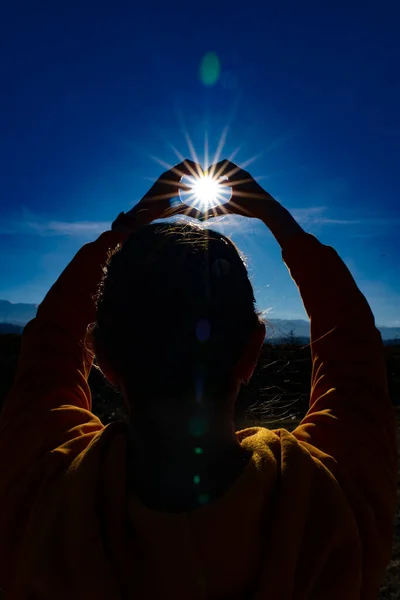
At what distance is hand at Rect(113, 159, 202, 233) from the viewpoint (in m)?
2.03

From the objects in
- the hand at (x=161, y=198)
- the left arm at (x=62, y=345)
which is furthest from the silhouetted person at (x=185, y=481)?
the hand at (x=161, y=198)

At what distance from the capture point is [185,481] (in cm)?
104

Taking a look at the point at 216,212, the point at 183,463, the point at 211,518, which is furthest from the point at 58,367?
the point at 216,212

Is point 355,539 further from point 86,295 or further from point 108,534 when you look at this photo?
point 86,295

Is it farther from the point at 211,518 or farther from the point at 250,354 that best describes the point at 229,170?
the point at 211,518

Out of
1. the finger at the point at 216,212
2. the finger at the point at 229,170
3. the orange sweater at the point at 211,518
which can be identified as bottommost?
the orange sweater at the point at 211,518

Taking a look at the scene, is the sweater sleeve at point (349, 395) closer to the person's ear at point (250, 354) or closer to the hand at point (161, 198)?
the person's ear at point (250, 354)

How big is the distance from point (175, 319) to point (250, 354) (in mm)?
259

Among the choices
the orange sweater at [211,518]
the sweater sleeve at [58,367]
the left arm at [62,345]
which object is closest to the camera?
the orange sweater at [211,518]

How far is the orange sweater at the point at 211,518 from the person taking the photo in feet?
3.23

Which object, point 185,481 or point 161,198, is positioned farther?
point 161,198

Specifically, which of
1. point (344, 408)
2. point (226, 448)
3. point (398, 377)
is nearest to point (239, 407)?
point (344, 408)

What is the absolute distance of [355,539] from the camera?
1046 millimetres

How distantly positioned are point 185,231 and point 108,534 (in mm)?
787
